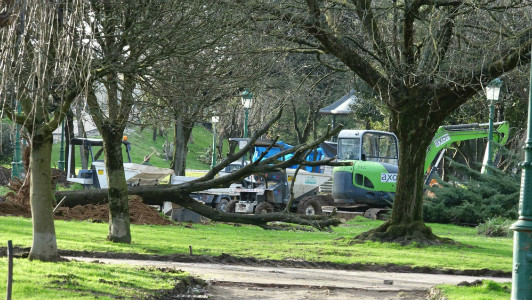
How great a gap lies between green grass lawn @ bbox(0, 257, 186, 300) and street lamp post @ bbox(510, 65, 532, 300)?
4.37m

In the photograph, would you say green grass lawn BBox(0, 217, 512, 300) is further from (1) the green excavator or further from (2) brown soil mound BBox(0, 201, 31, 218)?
(1) the green excavator

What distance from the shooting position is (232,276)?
12.9 metres

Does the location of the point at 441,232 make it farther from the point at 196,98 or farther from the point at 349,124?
the point at 349,124

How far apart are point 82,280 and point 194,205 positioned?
6923 millimetres

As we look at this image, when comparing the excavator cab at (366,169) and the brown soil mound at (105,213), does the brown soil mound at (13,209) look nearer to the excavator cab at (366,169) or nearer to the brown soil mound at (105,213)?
the brown soil mound at (105,213)

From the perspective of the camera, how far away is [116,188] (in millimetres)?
16547

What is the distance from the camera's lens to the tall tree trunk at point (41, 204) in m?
11.7

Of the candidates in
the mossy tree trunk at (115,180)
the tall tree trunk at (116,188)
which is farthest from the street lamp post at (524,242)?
the tall tree trunk at (116,188)

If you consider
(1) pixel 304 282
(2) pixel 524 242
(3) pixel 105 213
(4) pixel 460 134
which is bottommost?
(1) pixel 304 282

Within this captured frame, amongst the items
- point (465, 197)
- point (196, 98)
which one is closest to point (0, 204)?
point (196, 98)

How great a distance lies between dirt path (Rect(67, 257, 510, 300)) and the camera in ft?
37.2

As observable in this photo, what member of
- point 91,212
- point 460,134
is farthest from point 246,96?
point 460,134

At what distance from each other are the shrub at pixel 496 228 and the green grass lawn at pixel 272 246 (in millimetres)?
1413

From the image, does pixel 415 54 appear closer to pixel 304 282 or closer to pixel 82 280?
pixel 304 282
